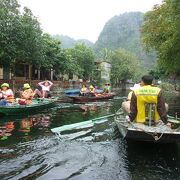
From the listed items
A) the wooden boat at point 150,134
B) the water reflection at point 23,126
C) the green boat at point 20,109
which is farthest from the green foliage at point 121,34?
the wooden boat at point 150,134

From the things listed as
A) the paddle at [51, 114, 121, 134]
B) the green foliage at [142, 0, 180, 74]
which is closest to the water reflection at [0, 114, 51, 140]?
the paddle at [51, 114, 121, 134]

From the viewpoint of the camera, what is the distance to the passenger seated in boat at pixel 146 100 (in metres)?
8.88

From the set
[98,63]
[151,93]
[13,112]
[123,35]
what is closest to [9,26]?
[13,112]

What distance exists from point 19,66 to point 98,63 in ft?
111

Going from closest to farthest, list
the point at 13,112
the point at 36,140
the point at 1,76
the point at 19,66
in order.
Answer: the point at 36,140 < the point at 13,112 < the point at 1,76 < the point at 19,66

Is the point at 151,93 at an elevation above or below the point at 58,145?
above

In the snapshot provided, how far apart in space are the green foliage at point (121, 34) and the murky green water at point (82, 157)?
131 m

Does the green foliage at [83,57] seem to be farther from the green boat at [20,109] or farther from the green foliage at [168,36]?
the green boat at [20,109]

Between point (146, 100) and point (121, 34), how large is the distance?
155 m

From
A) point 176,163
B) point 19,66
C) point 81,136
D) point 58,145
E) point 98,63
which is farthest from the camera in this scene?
point 98,63

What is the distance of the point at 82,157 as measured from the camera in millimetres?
8961

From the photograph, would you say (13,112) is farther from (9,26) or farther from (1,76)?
(1,76)

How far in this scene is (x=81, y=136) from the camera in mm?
11781

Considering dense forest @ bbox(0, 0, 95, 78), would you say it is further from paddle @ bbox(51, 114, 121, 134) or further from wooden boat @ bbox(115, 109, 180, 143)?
wooden boat @ bbox(115, 109, 180, 143)
